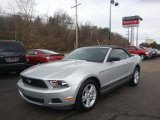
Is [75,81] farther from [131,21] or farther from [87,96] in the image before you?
[131,21]

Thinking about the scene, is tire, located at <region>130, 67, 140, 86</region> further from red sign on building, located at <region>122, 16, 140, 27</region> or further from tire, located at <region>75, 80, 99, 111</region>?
red sign on building, located at <region>122, 16, 140, 27</region>

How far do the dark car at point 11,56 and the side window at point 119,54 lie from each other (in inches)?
178

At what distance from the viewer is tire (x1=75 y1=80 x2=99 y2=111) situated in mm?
4398

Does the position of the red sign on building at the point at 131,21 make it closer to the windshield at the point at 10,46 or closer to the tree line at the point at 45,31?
the tree line at the point at 45,31

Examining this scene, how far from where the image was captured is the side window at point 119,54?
19.9ft

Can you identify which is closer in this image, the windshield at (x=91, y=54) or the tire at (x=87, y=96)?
the tire at (x=87, y=96)

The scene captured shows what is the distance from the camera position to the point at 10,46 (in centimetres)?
900

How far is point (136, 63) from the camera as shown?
Result: 24.5 ft

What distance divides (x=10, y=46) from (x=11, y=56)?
19.7 inches

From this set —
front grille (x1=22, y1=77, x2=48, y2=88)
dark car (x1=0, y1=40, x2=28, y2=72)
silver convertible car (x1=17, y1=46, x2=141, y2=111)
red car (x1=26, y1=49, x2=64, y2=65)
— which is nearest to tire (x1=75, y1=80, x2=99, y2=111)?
silver convertible car (x1=17, y1=46, x2=141, y2=111)

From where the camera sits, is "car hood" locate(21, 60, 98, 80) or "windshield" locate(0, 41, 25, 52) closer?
"car hood" locate(21, 60, 98, 80)

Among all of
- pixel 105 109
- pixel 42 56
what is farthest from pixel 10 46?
pixel 105 109

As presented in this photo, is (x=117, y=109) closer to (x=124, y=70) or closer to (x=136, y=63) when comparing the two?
(x=124, y=70)

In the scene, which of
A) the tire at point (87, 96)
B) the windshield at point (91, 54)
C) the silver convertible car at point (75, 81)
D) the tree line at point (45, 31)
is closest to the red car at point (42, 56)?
the windshield at point (91, 54)
